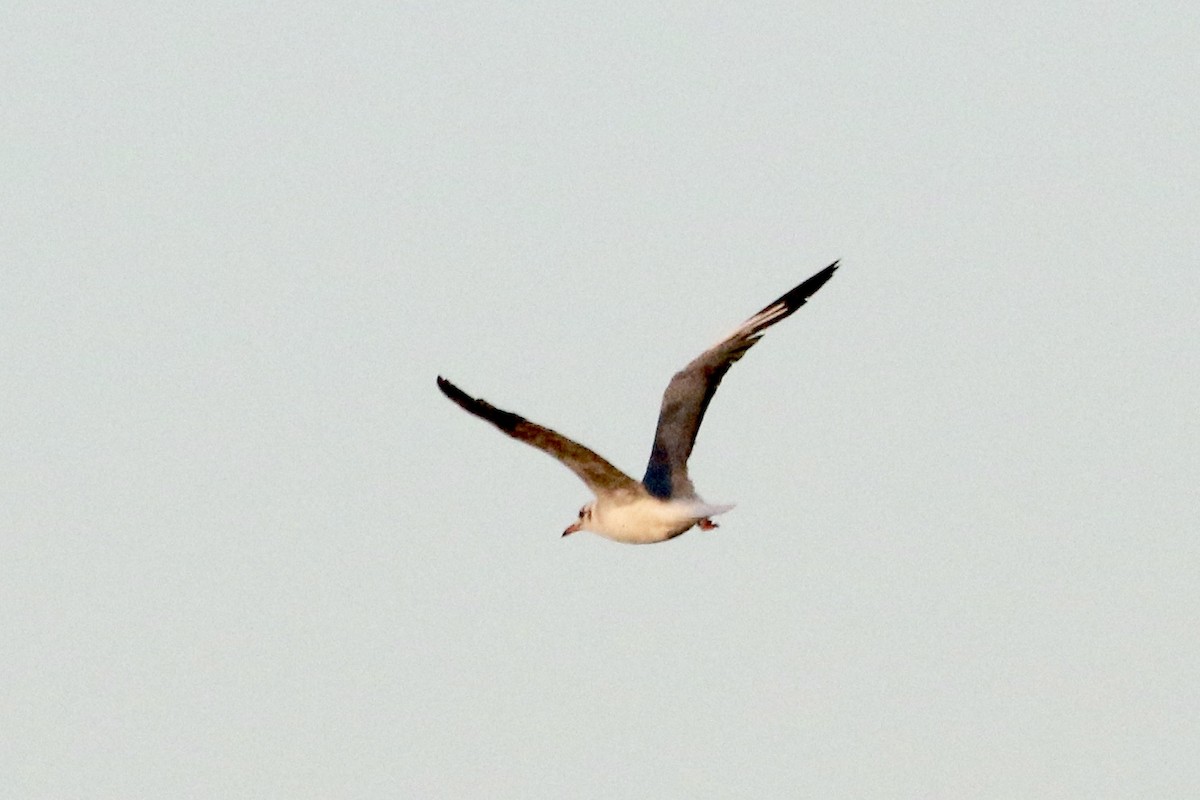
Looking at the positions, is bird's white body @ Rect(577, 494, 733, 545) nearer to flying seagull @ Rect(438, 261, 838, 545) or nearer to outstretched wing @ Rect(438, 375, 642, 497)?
flying seagull @ Rect(438, 261, 838, 545)

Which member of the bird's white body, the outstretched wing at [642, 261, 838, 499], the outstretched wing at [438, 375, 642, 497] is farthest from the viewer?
the outstretched wing at [642, 261, 838, 499]

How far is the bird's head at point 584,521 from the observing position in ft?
94.8

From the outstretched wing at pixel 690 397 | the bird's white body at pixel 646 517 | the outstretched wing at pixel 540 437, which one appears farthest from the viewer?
the outstretched wing at pixel 690 397

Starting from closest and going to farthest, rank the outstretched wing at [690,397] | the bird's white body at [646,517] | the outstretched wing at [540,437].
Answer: the outstretched wing at [540,437] → the bird's white body at [646,517] → the outstretched wing at [690,397]

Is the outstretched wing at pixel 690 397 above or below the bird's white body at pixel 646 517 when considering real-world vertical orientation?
above

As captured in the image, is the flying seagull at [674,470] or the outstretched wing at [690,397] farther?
the outstretched wing at [690,397]

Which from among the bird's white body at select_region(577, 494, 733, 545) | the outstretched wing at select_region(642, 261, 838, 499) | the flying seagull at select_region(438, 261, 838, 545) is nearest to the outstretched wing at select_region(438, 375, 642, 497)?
the flying seagull at select_region(438, 261, 838, 545)

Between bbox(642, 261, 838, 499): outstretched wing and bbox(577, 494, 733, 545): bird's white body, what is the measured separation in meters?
0.24

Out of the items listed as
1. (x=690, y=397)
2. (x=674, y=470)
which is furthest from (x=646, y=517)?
(x=690, y=397)

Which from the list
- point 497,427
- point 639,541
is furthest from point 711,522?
point 497,427

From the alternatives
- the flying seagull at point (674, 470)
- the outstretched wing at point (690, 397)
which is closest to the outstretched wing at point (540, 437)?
the flying seagull at point (674, 470)

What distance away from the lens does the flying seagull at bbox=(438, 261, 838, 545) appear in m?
28.0

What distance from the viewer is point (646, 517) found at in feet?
92.5

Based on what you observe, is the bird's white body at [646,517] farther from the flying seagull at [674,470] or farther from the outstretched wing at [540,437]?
the outstretched wing at [540,437]
